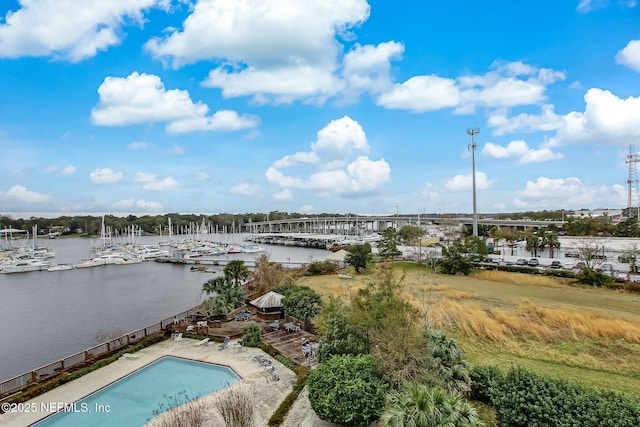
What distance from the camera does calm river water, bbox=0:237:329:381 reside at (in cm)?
1970

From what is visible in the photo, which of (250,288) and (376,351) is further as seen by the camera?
(250,288)

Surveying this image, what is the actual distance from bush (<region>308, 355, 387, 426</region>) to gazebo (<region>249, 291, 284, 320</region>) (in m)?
10.6

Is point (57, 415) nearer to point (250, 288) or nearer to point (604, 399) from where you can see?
point (604, 399)

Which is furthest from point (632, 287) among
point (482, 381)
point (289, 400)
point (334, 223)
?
point (334, 223)

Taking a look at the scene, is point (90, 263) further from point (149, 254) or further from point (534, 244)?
point (534, 244)

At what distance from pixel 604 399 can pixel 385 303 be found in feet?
18.4

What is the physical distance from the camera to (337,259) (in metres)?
41.2

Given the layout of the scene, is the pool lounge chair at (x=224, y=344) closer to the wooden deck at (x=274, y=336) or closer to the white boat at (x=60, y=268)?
the wooden deck at (x=274, y=336)

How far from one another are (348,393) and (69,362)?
461 inches

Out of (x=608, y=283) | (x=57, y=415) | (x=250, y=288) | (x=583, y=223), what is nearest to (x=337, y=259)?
(x=250, y=288)

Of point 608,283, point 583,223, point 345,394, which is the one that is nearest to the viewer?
point 345,394

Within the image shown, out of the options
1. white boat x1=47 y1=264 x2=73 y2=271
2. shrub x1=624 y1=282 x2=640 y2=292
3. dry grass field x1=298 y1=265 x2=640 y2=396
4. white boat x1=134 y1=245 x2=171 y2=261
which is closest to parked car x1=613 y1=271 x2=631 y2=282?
shrub x1=624 y1=282 x2=640 y2=292

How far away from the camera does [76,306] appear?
30031 millimetres

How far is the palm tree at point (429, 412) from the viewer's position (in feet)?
25.4
